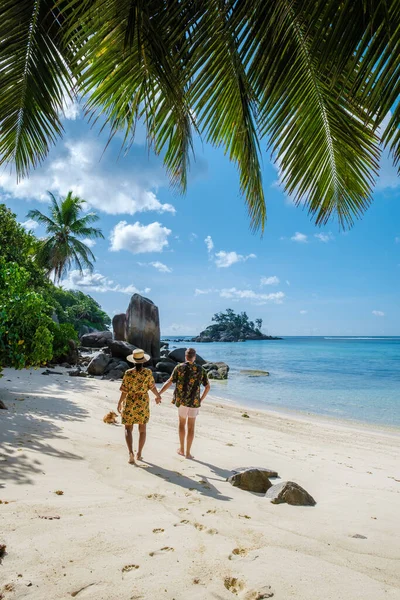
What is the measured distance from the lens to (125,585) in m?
2.43

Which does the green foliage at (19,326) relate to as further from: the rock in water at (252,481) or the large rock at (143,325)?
the large rock at (143,325)

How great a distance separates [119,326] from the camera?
24828mm

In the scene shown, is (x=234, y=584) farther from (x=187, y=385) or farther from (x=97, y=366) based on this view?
(x=97, y=366)

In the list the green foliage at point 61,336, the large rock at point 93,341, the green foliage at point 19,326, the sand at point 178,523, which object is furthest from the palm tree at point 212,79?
the large rock at point 93,341

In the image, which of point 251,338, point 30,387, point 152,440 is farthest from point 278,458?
point 251,338

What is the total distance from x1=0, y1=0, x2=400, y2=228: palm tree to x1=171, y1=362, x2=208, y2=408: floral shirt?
3.68 m

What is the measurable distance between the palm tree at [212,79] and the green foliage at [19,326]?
452 centimetres

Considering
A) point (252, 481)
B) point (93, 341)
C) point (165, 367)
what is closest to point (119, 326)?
point (165, 367)

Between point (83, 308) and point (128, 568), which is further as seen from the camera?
point (83, 308)

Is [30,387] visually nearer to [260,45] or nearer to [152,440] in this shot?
[152,440]

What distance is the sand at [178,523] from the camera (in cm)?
251

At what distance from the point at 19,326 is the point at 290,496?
5.92 metres

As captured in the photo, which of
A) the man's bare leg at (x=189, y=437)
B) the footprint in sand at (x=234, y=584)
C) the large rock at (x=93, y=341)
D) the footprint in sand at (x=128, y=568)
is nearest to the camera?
the footprint in sand at (x=234, y=584)

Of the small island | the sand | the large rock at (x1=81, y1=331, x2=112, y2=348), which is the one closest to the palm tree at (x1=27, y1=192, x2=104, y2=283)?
the large rock at (x1=81, y1=331, x2=112, y2=348)
